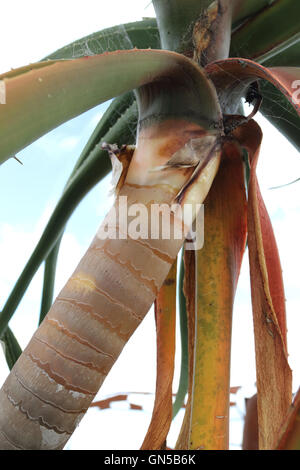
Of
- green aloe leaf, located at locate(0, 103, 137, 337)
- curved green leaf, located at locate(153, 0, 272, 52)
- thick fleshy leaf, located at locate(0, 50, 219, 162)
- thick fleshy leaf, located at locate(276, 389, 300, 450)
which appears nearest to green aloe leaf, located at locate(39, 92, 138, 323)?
green aloe leaf, located at locate(0, 103, 137, 337)

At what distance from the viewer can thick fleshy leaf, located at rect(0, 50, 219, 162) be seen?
0.21 metres

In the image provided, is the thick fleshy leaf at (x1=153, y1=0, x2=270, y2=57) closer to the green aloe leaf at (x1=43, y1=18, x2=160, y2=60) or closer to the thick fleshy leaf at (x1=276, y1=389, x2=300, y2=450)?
the green aloe leaf at (x1=43, y1=18, x2=160, y2=60)

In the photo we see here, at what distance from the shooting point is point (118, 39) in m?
0.51

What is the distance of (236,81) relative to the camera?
0.36 metres

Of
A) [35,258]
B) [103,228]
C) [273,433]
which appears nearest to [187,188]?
[103,228]

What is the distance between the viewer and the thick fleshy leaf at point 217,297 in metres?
0.34

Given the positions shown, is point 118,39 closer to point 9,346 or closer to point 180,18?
point 180,18

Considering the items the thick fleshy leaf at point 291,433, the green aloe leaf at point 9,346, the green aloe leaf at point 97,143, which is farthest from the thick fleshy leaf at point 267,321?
the green aloe leaf at point 9,346

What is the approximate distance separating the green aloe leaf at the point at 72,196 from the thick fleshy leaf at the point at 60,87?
9.0 inches

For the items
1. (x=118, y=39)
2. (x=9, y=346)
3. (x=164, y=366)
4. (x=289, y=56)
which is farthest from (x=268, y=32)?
(x=9, y=346)

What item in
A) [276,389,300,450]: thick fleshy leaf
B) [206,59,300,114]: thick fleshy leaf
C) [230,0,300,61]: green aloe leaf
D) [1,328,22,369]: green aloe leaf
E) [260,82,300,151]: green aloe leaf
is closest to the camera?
[276,389,300,450]: thick fleshy leaf

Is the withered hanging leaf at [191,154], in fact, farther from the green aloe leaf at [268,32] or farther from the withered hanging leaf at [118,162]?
the green aloe leaf at [268,32]

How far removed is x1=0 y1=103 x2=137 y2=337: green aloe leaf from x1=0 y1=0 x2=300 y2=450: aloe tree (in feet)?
0.52

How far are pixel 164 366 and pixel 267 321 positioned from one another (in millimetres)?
116
